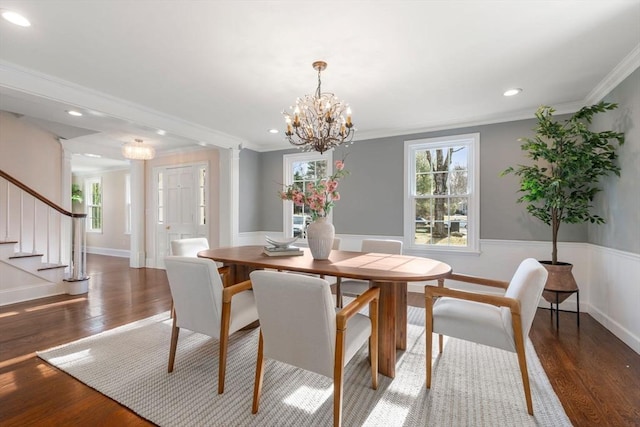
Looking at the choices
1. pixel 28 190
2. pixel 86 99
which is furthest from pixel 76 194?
pixel 86 99

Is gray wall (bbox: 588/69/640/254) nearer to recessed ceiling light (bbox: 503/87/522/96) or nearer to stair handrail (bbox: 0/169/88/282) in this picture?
recessed ceiling light (bbox: 503/87/522/96)

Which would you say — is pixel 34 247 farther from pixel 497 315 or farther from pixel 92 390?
pixel 497 315

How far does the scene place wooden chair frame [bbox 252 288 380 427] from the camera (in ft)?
4.85

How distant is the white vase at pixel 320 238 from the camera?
2.45 m

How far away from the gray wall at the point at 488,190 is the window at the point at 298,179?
161mm

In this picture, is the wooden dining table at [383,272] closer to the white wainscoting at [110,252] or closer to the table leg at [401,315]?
the table leg at [401,315]

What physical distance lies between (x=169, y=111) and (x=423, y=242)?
153 inches

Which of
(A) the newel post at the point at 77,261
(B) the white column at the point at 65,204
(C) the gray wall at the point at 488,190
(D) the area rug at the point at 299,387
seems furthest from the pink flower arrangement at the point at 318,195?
(B) the white column at the point at 65,204

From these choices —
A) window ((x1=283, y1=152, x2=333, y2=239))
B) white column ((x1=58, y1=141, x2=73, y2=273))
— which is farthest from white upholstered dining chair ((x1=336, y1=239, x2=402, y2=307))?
white column ((x1=58, y1=141, x2=73, y2=273))

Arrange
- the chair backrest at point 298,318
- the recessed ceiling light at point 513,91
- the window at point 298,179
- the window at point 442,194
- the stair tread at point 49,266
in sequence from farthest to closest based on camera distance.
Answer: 1. the window at point 298,179
2. the window at point 442,194
3. the stair tread at point 49,266
4. the recessed ceiling light at point 513,91
5. the chair backrest at point 298,318

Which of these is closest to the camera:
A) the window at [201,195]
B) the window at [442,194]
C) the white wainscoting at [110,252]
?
the window at [442,194]

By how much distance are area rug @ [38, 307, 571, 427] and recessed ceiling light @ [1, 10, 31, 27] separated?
8.06 feet

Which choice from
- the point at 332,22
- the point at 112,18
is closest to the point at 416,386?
the point at 332,22

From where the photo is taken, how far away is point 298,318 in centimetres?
152
